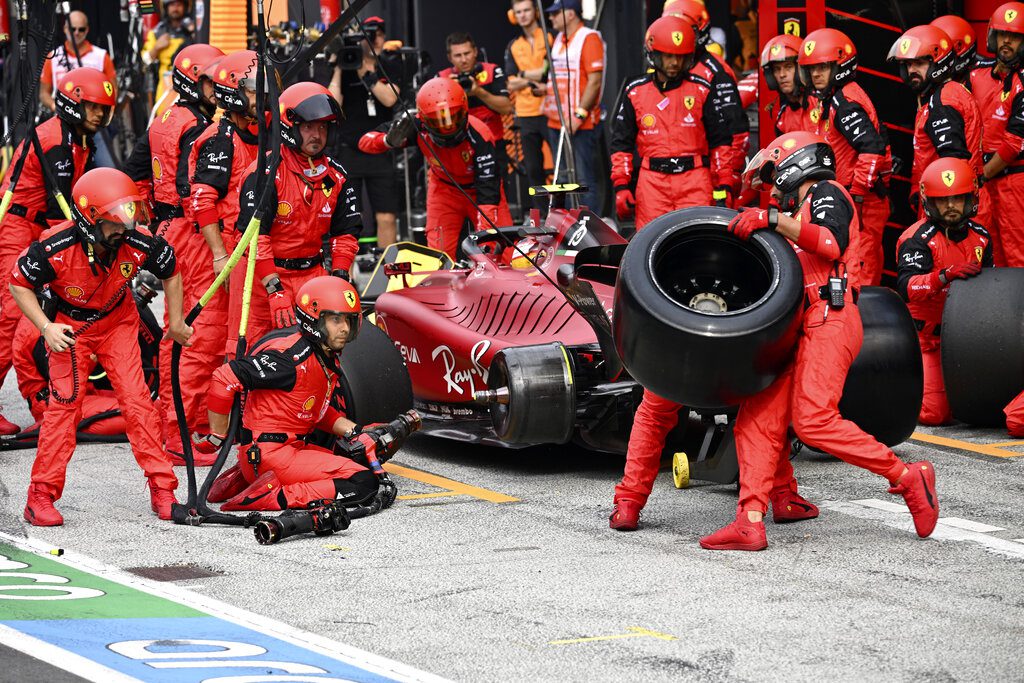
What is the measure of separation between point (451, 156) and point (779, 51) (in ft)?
7.80

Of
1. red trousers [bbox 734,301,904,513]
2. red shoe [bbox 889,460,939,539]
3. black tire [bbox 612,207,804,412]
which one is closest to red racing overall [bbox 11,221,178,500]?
black tire [bbox 612,207,804,412]

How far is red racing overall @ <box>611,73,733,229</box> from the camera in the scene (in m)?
11.5

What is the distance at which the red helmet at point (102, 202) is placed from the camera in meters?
7.76

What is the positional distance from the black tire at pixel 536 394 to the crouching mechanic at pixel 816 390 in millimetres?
1127

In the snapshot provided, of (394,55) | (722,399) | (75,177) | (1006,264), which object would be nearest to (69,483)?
(75,177)

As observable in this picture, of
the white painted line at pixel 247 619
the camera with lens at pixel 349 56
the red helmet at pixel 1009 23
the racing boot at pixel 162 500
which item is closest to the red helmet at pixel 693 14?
the red helmet at pixel 1009 23

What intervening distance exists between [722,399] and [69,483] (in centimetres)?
371

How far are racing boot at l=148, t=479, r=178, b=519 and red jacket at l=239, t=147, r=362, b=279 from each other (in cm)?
187

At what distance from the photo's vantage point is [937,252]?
384 inches

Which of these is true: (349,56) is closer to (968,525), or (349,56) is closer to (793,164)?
(793,164)

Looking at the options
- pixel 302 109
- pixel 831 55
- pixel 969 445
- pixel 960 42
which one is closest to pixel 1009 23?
pixel 960 42

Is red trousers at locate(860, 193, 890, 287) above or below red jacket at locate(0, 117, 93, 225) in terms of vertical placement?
Answer: below

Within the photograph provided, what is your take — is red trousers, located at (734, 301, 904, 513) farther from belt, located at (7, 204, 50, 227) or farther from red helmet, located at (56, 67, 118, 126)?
belt, located at (7, 204, 50, 227)

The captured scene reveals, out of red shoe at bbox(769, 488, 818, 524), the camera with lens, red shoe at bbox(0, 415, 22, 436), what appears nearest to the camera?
red shoe at bbox(769, 488, 818, 524)
